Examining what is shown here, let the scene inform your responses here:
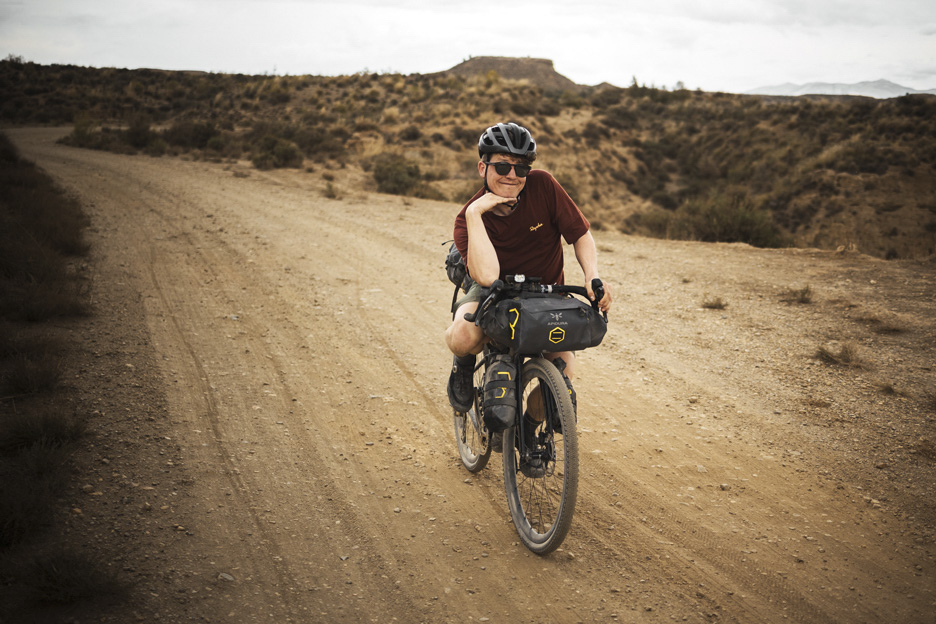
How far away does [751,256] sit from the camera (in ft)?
32.7

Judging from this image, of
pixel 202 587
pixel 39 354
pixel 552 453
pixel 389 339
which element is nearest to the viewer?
pixel 202 587

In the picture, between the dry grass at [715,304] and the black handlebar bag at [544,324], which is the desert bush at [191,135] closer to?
the dry grass at [715,304]

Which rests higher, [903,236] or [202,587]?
[903,236]

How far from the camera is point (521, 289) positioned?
293 centimetres

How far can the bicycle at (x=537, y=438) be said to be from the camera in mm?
2729

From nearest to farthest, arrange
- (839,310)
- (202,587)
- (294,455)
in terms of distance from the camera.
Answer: (202,587) < (294,455) < (839,310)

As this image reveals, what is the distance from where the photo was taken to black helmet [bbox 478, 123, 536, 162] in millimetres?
2953

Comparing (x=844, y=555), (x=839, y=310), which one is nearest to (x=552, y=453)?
(x=844, y=555)

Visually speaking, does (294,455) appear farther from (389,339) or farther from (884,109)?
(884,109)

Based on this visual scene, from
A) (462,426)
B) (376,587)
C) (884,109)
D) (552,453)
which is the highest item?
(884,109)

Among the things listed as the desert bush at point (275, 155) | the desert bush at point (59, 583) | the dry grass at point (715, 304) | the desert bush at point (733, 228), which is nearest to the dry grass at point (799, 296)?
the dry grass at point (715, 304)

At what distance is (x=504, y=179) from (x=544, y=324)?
88cm

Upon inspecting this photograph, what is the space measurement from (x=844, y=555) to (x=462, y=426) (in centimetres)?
240

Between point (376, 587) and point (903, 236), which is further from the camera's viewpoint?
point (903, 236)
